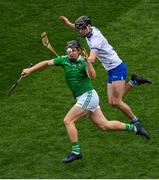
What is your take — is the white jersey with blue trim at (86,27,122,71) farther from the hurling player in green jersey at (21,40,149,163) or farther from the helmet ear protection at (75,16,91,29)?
the hurling player in green jersey at (21,40,149,163)

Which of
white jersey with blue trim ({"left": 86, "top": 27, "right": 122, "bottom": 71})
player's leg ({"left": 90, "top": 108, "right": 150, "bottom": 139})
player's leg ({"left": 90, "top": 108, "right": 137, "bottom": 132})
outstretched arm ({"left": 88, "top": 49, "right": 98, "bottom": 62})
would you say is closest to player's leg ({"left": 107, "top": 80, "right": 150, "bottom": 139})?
white jersey with blue trim ({"left": 86, "top": 27, "right": 122, "bottom": 71})

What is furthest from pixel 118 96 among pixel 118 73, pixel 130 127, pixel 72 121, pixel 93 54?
pixel 72 121

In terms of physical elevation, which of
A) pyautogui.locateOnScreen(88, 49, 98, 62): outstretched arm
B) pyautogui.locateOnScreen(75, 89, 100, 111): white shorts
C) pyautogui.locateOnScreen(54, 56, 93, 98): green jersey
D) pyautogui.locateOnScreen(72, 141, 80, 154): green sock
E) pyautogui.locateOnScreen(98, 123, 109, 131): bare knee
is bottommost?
pyautogui.locateOnScreen(72, 141, 80, 154): green sock

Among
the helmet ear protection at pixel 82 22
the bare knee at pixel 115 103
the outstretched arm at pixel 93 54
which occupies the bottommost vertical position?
the bare knee at pixel 115 103

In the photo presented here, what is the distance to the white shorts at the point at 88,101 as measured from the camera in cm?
1248

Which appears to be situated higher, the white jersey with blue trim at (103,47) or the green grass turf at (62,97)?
the white jersey with blue trim at (103,47)

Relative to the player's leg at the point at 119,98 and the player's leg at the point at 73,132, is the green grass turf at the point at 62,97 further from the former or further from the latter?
the player's leg at the point at 119,98

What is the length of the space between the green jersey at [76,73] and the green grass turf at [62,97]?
53.1 inches

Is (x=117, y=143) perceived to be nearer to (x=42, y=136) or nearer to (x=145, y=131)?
(x=145, y=131)

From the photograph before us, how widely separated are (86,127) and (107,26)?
5.57m

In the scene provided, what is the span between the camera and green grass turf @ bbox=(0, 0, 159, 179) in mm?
12492

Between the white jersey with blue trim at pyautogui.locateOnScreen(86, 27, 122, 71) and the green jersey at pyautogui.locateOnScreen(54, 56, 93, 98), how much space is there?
→ 2.57 feet

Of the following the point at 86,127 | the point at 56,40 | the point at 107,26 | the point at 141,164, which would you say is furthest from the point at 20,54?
the point at 141,164

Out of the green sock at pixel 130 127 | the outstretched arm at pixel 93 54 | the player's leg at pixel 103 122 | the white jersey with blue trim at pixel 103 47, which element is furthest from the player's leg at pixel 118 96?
the outstretched arm at pixel 93 54
